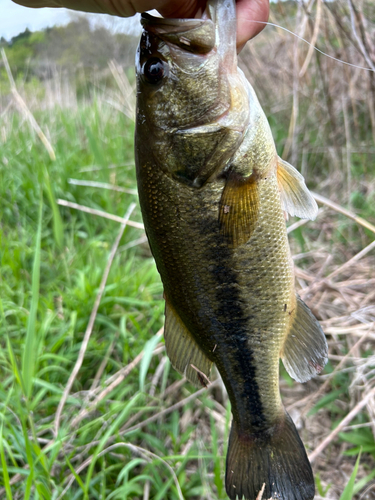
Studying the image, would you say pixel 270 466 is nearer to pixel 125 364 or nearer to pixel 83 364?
pixel 125 364

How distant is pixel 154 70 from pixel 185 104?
14cm

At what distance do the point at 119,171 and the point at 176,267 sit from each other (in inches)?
115

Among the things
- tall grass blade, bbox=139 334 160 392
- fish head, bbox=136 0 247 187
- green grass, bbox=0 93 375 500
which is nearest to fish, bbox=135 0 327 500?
fish head, bbox=136 0 247 187

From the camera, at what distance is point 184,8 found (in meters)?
1.23

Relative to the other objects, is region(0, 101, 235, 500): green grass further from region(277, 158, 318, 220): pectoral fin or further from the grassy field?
region(277, 158, 318, 220): pectoral fin

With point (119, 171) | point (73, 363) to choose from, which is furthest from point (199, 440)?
point (119, 171)

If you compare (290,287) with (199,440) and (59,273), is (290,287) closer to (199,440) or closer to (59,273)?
(199,440)

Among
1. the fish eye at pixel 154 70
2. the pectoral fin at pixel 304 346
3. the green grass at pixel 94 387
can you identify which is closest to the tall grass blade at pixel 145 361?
the green grass at pixel 94 387

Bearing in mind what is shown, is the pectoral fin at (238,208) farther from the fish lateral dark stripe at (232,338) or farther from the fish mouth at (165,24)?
the fish mouth at (165,24)

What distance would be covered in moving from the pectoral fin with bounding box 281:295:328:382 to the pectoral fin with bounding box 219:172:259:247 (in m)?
0.35

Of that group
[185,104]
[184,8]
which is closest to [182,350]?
[185,104]

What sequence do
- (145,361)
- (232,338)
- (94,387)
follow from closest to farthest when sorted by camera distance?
(232,338)
(145,361)
(94,387)

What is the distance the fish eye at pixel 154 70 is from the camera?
116cm

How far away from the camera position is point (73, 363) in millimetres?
2062
